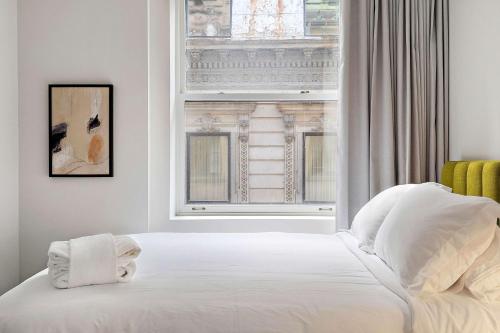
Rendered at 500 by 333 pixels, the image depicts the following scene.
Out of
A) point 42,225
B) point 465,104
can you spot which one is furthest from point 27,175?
point 465,104

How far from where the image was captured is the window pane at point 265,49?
10.4 feet

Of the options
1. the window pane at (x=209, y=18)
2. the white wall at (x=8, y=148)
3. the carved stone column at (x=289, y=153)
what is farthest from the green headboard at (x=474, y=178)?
the white wall at (x=8, y=148)

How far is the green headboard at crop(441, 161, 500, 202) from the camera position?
1957 mm

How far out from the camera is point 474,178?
212cm

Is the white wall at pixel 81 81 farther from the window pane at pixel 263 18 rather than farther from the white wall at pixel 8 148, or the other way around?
the window pane at pixel 263 18

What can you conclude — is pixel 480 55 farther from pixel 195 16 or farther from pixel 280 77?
pixel 195 16

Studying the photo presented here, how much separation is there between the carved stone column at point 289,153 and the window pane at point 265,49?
233mm

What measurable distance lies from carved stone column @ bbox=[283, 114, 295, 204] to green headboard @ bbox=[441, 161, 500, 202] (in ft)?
3.41

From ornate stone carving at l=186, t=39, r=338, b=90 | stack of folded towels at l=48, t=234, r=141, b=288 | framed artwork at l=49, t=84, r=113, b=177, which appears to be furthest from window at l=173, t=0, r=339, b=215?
stack of folded towels at l=48, t=234, r=141, b=288

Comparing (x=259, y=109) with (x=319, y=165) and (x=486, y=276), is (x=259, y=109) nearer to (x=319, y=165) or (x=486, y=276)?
(x=319, y=165)

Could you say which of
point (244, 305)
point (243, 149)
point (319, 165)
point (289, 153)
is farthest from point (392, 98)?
point (244, 305)

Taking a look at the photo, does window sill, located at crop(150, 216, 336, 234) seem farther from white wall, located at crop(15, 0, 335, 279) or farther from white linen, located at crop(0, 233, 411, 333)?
white linen, located at crop(0, 233, 411, 333)

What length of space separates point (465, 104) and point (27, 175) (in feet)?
9.00

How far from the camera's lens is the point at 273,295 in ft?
5.02
